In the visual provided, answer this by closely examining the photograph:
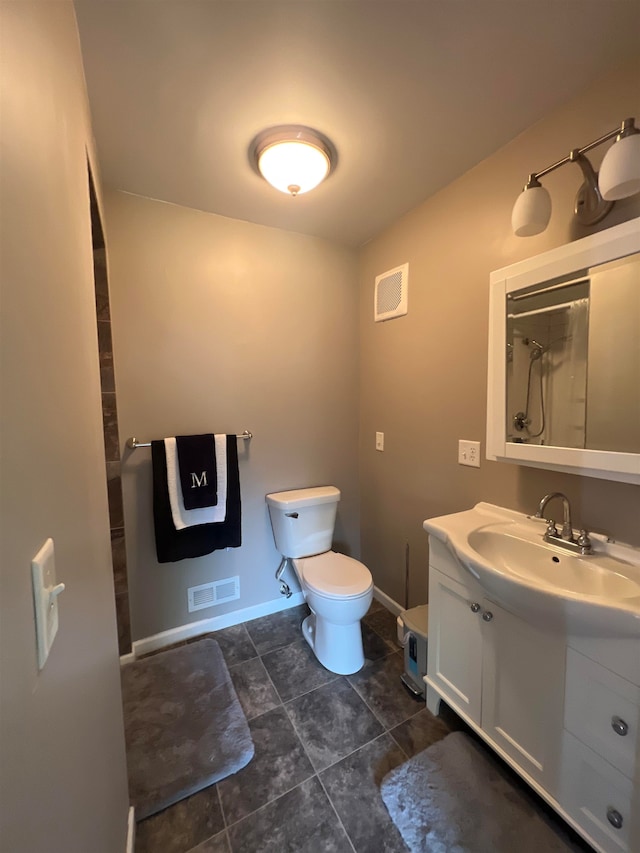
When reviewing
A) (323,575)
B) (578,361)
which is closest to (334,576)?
(323,575)

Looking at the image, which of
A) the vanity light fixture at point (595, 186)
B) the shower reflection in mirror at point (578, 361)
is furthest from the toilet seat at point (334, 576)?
the vanity light fixture at point (595, 186)

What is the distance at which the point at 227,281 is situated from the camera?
189 centimetres


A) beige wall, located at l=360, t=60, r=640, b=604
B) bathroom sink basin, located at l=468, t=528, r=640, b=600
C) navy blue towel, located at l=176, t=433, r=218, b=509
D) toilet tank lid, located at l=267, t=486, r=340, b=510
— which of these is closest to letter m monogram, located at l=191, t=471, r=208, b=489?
navy blue towel, located at l=176, t=433, r=218, b=509

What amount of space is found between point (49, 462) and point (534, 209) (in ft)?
5.03

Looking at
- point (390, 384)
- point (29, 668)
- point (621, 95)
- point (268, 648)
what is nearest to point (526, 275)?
point (621, 95)

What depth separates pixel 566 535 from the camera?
1176mm

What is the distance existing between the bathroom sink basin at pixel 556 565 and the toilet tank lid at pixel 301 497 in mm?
920

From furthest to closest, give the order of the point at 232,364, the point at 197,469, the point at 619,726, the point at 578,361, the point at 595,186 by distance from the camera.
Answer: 1. the point at 232,364
2. the point at 197,469
3. the point at 578,361
4. the point at 595,186
5. the point at 619,726

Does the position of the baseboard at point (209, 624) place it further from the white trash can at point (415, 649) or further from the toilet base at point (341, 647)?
the white trash can at point (415, 649)

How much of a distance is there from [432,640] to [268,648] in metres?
0.92

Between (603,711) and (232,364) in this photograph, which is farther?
(232,364)

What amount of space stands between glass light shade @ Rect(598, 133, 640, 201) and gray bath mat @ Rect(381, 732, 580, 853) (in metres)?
1.89

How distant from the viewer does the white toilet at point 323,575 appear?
1615 millimetres

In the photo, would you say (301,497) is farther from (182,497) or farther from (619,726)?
(619,726)
